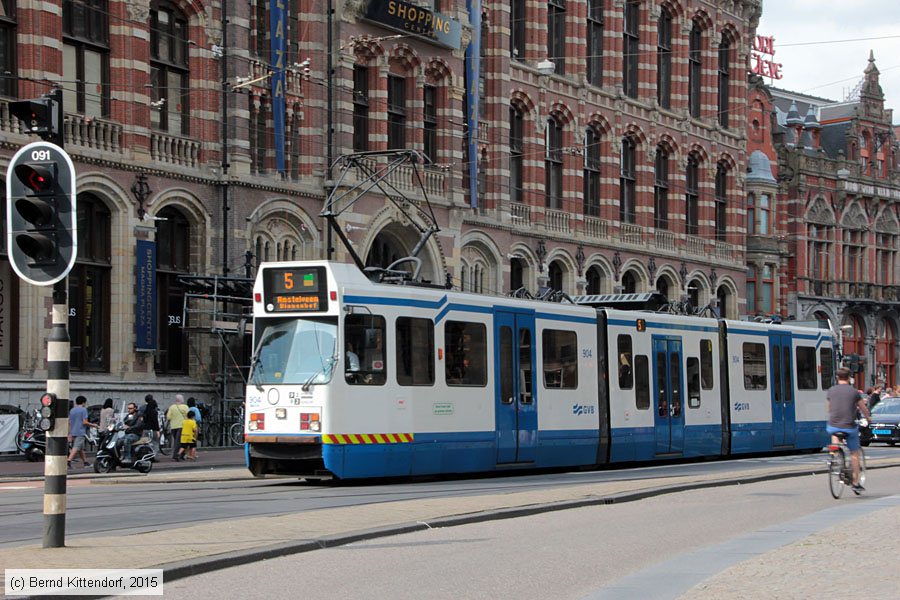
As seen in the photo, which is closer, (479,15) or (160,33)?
(160,33)

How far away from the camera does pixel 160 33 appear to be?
3309 cm

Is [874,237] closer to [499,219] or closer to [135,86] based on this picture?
[499,219]

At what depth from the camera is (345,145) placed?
36812 mm

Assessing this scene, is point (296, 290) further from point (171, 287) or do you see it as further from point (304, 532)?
point (171, 287)

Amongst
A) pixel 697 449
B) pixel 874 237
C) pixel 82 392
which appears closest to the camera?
pixel 697 449

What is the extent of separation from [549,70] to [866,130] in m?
30.2

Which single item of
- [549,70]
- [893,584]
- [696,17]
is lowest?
[893,584]

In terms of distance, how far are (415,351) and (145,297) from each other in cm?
1284

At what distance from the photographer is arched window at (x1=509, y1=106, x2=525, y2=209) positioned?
1753 inches

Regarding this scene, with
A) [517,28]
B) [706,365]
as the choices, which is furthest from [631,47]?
[706,365]

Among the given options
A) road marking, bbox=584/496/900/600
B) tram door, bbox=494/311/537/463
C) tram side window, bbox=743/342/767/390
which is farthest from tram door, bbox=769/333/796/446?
road marking, bbox=584/496/900/600

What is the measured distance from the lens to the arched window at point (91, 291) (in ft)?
101

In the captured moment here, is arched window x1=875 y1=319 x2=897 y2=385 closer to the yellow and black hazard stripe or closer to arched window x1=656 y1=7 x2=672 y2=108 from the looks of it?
arched window x1=656 y1=7 x2=672 y2=108

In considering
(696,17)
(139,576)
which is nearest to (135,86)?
(139,576)
